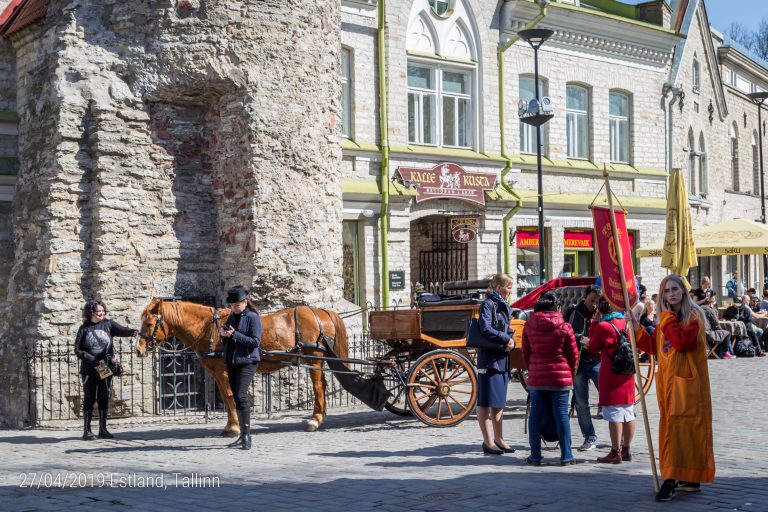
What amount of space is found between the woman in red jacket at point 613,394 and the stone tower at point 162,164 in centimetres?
591

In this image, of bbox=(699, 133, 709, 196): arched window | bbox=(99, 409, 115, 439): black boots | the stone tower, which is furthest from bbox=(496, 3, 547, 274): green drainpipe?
bbox=(99, 409, 115, 439): black boots

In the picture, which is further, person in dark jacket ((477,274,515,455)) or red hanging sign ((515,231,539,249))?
red hanging sign ((515,231,539,249))

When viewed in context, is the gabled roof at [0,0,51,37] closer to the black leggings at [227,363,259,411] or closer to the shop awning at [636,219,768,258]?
the black leggings at [227,363,259,411]

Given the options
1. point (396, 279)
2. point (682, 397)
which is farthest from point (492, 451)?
point (396, 279)

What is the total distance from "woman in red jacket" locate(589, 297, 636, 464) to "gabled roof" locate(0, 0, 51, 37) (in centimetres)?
930

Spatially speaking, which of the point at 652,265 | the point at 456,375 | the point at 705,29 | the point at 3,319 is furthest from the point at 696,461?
the point at 705,29

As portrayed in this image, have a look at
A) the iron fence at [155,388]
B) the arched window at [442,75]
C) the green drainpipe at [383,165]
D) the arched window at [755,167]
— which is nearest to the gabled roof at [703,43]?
the arched window at [755,167]

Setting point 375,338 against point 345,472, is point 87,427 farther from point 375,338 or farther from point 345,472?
point 345,472

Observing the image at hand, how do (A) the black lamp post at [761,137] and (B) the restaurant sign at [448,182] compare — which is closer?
(B) the restaurant sign at [448,182]

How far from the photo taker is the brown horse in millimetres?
12125

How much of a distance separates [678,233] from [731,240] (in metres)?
6.82

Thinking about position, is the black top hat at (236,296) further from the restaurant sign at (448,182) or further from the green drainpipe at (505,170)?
the green drainpipe at (505,170)

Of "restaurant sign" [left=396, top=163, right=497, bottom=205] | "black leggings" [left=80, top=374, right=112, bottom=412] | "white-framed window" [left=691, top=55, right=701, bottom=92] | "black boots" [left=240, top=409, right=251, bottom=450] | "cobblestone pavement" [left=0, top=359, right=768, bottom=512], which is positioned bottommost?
"cobblestone pavement" [left=0, top=359, right=768, bottom=512]

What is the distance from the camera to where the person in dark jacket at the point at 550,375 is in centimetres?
966
